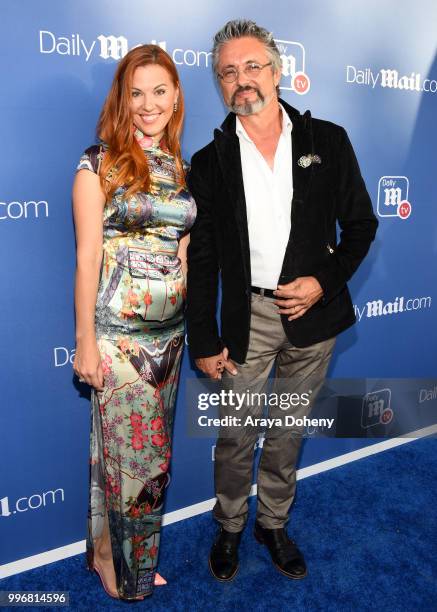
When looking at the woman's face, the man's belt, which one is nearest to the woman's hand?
the man's belt

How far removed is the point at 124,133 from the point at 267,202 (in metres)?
0.57

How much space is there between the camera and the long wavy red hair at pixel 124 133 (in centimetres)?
186

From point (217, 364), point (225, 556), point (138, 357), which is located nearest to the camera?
point (138, 357)

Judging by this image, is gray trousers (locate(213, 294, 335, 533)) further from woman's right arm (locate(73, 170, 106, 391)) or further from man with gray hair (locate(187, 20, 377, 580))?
woman's right arm (locate(73, 170, 106, 391))

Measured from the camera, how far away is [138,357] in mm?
2002

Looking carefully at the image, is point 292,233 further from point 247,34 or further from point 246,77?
point 247,34

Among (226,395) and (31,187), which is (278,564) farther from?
(31,187)

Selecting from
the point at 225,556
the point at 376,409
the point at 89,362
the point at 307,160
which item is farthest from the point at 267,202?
the point at 376,409

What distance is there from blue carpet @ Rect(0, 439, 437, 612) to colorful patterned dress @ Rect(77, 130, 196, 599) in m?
0.24

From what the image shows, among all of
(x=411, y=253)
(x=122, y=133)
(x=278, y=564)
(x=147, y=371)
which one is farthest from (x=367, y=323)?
(x=122, y=133)

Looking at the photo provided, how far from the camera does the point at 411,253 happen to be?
3.29 m

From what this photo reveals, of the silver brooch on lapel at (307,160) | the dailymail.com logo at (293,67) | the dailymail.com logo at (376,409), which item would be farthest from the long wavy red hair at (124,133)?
the dailymail.com logo at (376,409)

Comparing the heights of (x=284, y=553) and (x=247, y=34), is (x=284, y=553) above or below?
below

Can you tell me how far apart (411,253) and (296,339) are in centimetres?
140
